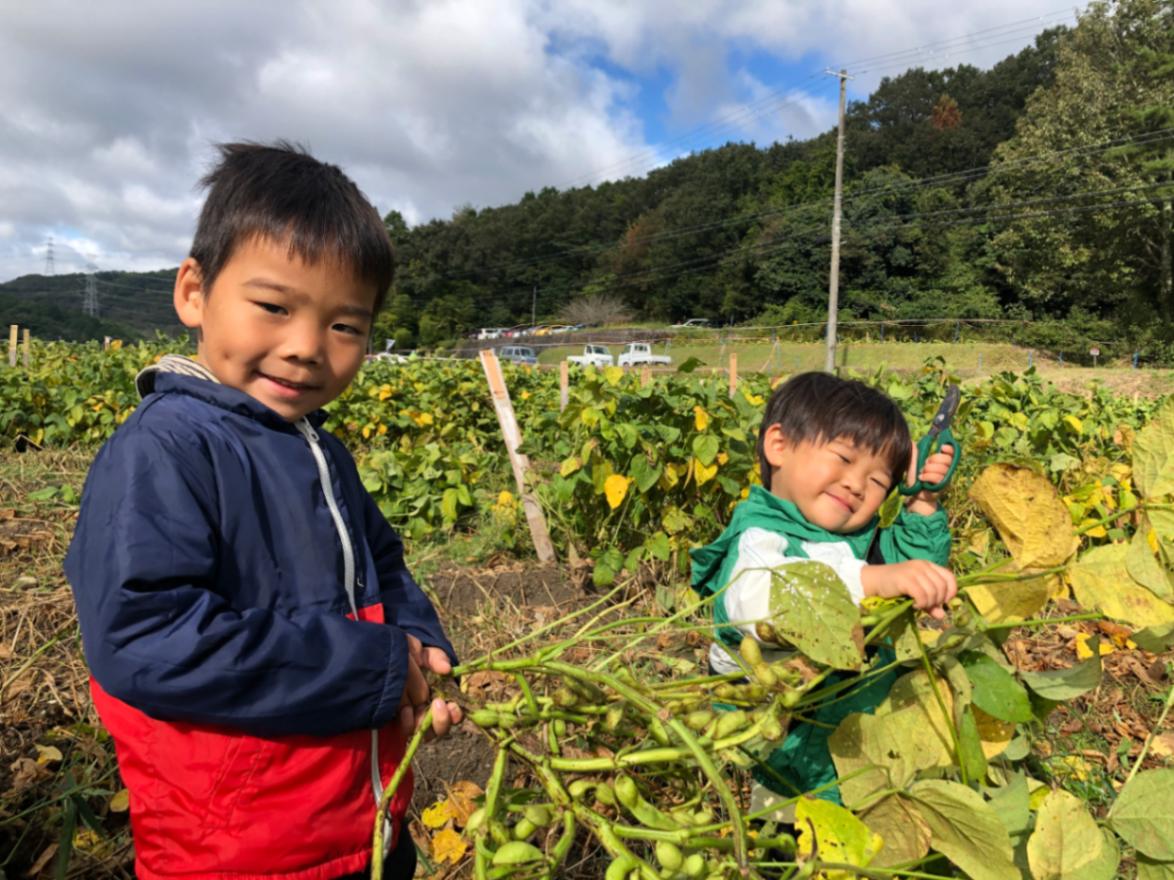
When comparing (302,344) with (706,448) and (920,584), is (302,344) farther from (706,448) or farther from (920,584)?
(706,448)

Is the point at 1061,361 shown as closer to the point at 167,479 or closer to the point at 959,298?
the point at 959,298

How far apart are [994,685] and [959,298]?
49.7 m

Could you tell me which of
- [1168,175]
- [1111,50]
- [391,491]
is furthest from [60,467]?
[1111,50]

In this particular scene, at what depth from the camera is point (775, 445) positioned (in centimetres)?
163

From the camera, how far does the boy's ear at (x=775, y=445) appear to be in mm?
1608

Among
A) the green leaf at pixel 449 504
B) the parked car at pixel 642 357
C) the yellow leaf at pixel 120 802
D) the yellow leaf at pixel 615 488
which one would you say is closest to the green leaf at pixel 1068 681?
the yellow leaf at pixel 120 802

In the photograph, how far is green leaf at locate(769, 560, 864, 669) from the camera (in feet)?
2.47

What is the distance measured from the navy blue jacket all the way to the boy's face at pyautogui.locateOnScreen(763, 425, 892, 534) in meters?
0.84

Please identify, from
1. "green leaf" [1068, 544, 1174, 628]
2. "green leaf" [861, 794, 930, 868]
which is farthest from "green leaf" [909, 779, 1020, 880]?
"green leaf" [1068, 544, 1174, 628]

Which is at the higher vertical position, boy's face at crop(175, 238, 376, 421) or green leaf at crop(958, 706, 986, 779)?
boy's face at crop(175, 238, 376, 421)

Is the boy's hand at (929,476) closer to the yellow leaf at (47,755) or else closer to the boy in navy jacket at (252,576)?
the boy in navy jacket at (252,576)

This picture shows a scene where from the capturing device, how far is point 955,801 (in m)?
0.70

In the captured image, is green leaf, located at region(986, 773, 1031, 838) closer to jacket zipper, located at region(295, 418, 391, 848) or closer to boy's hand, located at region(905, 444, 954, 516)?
boy's hand, located at region(905, 444, 954, 516)

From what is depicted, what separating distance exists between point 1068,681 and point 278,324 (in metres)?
1.10
